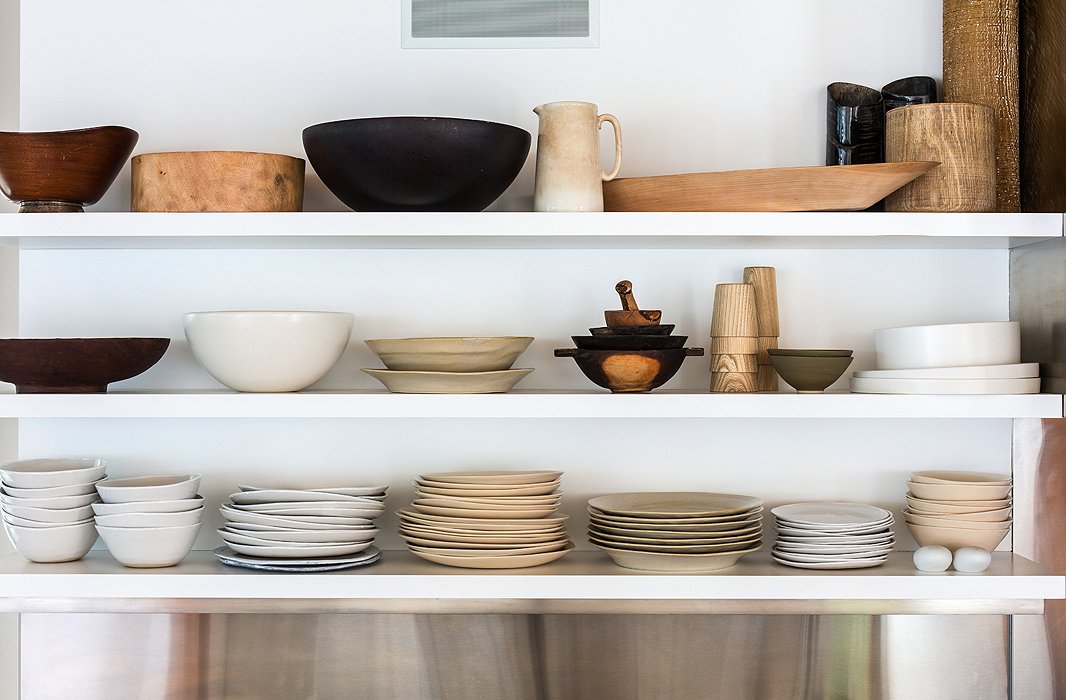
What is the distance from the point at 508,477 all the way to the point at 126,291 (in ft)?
2.50

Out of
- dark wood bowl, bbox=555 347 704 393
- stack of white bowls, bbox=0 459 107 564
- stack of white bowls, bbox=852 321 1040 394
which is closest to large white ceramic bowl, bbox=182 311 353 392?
stack of white bowls, bbox=0 459 107 564

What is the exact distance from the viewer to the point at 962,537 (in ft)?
4.94

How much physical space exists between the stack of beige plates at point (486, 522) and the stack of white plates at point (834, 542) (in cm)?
35

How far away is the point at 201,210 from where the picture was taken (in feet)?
4.78

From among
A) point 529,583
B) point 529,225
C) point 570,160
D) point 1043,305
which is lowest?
point 529,583

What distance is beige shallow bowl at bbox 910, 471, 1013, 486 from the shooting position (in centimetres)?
155

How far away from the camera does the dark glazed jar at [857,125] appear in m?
1.58

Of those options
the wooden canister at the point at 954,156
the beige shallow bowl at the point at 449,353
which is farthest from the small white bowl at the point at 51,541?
the wooden canister at the point at 954,156

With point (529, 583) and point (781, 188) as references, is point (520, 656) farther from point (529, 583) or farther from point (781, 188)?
point (781, 188)

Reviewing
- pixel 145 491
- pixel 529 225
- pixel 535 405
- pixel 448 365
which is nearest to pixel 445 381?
pixel 448 365

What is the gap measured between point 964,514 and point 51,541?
1.46 m

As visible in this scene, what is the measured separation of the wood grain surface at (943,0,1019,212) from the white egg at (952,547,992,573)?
1.83 feet

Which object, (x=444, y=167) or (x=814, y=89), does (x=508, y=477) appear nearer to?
(x=444, y=167)

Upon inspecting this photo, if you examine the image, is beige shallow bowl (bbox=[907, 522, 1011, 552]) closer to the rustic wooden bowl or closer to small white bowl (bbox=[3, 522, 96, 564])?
the rustic wooden bowl
